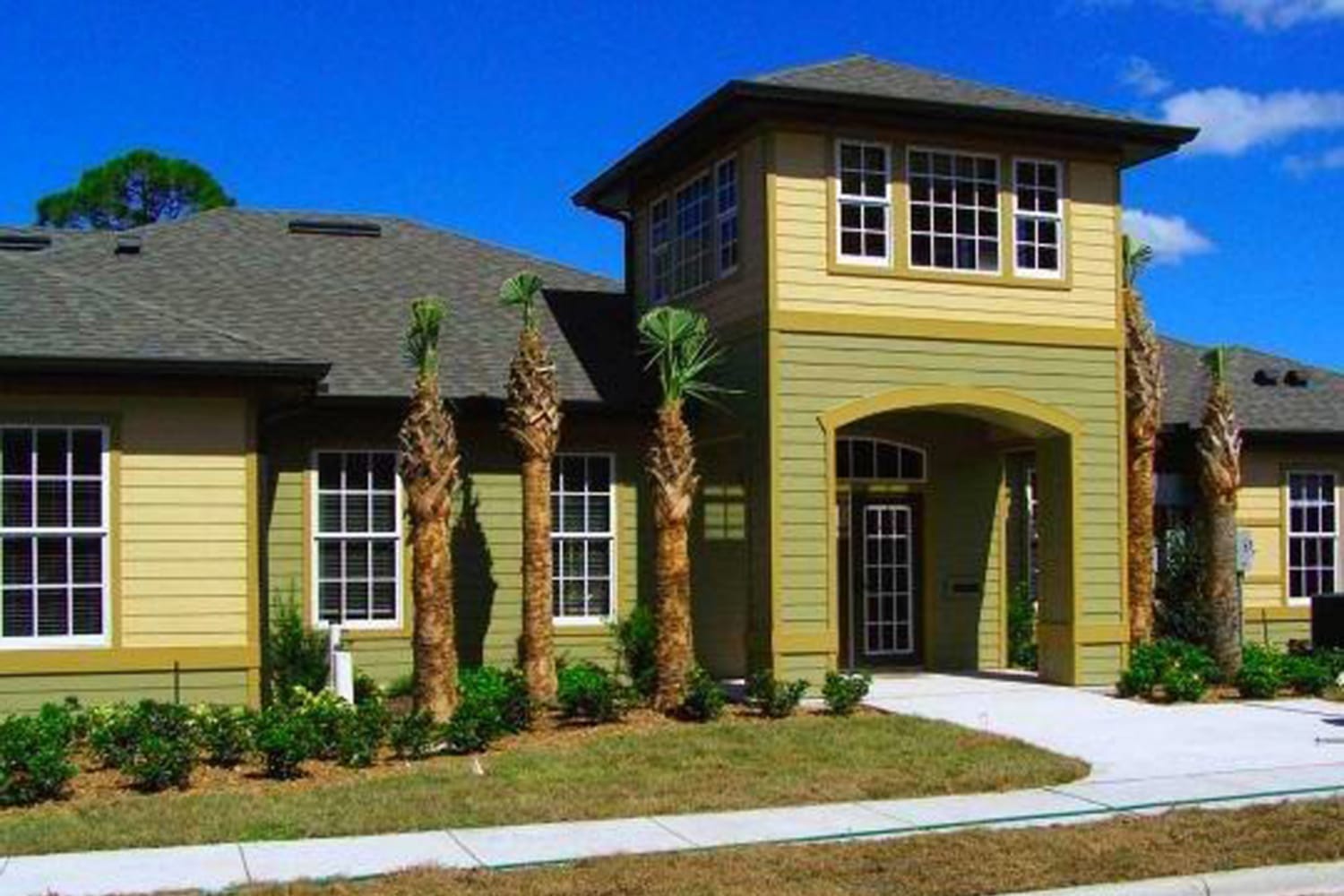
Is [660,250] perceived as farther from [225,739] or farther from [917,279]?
[225,739]

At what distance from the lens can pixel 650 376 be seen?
780 inches

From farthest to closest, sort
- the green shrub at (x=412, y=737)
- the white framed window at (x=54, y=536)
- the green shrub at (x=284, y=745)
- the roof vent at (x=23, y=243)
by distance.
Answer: the roof vent at (x=23, y=243) → the white framed window at (x=54, y=536) → the green shrub at (x=412, y=737) → the green shrub at (x=284, y=745)

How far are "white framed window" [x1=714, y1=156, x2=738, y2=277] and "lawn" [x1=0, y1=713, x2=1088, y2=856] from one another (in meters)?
5.65

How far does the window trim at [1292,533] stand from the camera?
22.9m

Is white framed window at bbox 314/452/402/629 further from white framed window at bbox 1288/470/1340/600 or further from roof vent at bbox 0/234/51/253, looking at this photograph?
white framed window at bbox 1288/470/1340/600

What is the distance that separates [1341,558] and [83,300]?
1720 cm

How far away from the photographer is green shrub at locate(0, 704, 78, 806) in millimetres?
11570

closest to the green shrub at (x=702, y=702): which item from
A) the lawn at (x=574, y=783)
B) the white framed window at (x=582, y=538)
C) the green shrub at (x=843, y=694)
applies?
the lawn at (x=574, y=783)

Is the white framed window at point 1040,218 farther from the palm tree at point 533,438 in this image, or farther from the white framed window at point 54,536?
the white framed window at point 54,536

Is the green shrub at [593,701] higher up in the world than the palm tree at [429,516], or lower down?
lower down

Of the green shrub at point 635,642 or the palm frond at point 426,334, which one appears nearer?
the palm frond at point 426,334

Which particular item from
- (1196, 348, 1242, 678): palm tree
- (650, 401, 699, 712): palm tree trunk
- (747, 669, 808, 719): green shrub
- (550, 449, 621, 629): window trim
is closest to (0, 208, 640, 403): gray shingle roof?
(550, 449, 621, 629): window trim

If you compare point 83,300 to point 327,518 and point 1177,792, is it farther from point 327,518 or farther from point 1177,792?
point 1177,792

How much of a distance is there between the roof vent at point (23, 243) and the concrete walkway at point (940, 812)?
12796 mm
